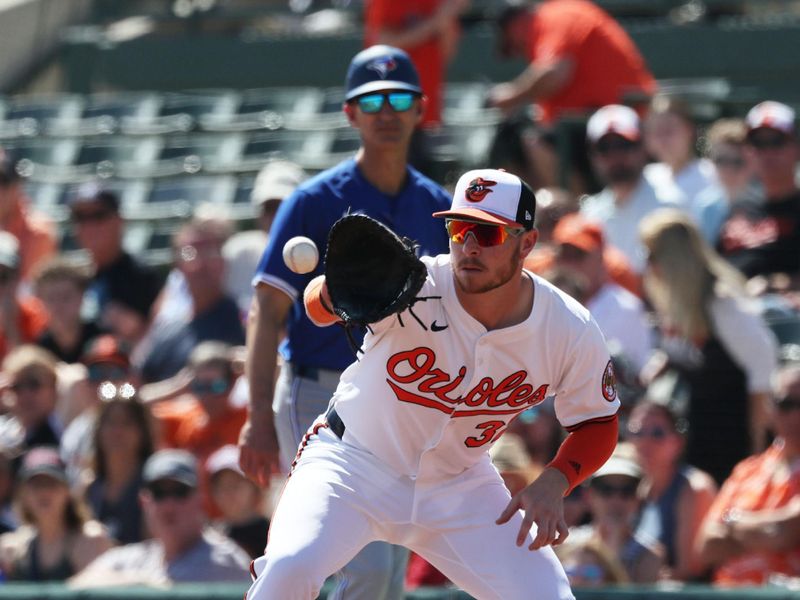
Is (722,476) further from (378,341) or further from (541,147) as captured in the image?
(378,341)

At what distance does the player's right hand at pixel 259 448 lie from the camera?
4.91 metres

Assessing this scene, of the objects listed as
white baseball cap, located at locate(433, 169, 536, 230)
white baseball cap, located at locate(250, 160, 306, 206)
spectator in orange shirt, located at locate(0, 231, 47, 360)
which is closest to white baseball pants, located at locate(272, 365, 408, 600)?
white baseball cap, located at locate(433, 169, 536, 230)

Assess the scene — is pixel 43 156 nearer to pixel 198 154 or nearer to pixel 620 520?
pixel 198 154

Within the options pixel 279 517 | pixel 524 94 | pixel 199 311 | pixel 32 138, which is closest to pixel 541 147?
pixel 524 94

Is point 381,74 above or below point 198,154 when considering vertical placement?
below

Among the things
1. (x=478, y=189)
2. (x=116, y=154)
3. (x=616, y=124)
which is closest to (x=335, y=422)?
(x=478, y=189)

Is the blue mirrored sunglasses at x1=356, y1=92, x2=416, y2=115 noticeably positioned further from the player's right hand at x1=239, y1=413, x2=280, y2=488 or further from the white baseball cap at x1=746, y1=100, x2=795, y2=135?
the white baseball cap at x1=746, y1=100, x2=795, y2=135

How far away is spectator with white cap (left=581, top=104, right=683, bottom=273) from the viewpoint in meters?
8.45

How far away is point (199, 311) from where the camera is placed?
27.5 feet

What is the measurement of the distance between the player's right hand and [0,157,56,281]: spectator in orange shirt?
5189 mm

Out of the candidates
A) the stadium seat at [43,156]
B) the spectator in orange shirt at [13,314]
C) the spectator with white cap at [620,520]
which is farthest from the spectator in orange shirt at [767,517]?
the stadium seat at [43,156]

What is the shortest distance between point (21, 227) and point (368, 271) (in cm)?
614

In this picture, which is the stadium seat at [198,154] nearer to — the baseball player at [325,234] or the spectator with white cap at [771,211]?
the spectator with white cap at [771,211]

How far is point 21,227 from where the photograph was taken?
9.92 meters
